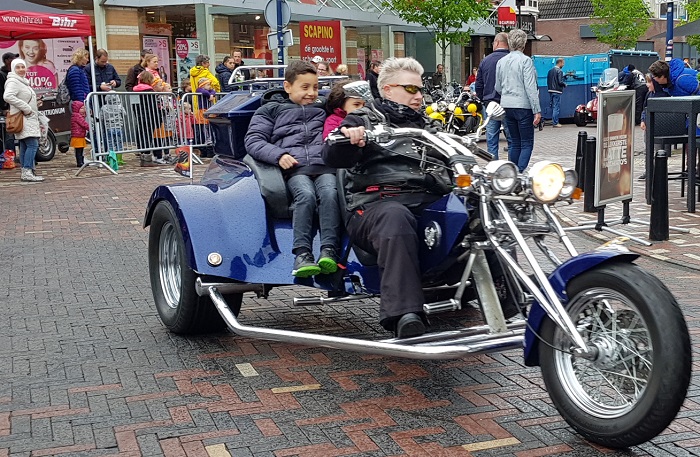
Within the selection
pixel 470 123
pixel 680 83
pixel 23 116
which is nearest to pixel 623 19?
pixel 470 123

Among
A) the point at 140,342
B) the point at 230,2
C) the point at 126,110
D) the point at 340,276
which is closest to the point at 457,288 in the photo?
the point at 340,276

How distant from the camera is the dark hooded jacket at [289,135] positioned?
17.1 ft

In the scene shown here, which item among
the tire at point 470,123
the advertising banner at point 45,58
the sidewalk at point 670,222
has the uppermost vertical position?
the advertising banner at point 45,58

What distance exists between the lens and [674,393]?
330cm

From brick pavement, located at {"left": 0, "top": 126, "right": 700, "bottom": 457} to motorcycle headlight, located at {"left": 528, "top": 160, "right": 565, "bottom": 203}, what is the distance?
3.16 feet

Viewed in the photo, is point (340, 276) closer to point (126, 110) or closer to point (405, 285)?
point (405, 285)

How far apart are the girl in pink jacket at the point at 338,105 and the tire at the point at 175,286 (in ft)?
3.32

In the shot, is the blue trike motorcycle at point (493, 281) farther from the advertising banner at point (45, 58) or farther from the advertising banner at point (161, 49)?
the advertising banner at point (161, 49)

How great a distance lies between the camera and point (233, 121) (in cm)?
574

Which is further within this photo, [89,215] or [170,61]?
[170,61]

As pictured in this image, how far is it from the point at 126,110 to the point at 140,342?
10.8m

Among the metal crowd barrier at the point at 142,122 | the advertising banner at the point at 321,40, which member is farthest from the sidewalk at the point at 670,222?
the advertising banner at the point at 321,40

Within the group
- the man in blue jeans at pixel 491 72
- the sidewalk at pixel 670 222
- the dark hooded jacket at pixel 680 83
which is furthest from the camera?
the man in blue jeans at pixel 491 72

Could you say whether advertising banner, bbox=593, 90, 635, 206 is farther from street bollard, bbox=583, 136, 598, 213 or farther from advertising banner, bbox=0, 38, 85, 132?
advertising banner, bbox=0, 38, 85, 132
